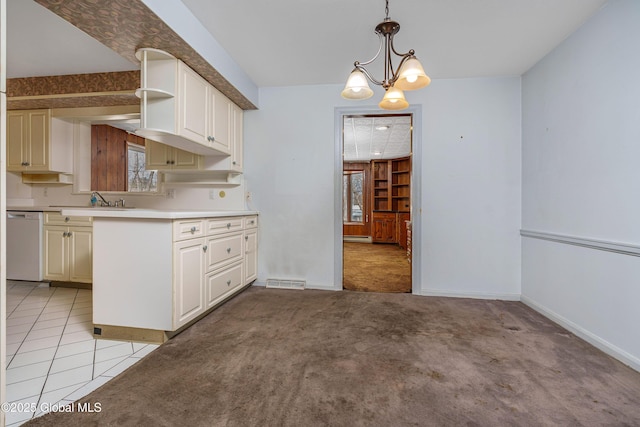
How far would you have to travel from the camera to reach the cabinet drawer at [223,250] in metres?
2.40

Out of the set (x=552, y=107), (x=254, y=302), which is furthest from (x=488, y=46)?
(x=254, y=302)

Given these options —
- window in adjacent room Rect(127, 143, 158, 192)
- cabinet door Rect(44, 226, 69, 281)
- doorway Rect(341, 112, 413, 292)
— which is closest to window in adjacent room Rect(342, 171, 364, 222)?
doorway Rect(341, 112, 413, 292)

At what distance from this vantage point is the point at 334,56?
2.67 m

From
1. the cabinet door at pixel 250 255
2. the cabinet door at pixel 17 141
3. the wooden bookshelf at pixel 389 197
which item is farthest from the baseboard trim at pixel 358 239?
the cabinet door at pixel 17 141

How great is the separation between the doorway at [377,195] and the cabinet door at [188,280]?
2655mm

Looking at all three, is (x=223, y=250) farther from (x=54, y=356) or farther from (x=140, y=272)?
(x=54, y=356)

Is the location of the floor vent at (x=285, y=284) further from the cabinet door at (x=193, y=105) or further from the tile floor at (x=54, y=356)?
the cabinet door at (x=193, y=105)

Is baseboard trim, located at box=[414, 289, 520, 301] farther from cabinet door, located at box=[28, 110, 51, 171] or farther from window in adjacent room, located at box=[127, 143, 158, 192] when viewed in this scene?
cabinet door, located at box=[28, 110, 51, 171]

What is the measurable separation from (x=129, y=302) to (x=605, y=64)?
3.65m

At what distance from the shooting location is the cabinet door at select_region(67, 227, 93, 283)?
3.17 m

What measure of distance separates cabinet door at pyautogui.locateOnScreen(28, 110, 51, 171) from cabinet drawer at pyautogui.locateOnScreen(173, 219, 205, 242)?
106 inches

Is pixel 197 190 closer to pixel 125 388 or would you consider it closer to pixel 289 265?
pixel 289 265

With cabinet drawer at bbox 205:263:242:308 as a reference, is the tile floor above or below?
below

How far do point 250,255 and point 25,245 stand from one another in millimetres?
2582
